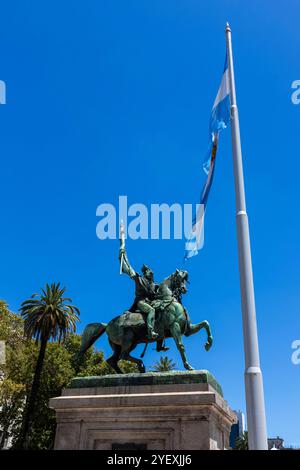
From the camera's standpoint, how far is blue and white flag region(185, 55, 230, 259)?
1054 cm

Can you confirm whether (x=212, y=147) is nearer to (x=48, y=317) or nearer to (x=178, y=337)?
(x=178, y=337)

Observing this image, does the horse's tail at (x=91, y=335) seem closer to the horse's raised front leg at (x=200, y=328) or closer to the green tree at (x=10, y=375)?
the horse's raised front leg at (x=200, y=328)

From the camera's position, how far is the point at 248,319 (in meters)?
7.73

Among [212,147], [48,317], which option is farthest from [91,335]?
[48,317]

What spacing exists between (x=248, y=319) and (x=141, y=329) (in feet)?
15.4

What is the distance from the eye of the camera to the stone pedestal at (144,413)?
31.3ft

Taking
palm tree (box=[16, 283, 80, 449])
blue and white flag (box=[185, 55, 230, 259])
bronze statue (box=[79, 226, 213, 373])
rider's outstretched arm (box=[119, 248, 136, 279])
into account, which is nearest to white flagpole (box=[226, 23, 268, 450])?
blue and white flag (box=[185, 55, 230, 259])

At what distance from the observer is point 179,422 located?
9.61 meters

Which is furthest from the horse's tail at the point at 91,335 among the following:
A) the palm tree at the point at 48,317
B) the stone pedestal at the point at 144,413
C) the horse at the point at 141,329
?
the palm tree at the point at 48,317

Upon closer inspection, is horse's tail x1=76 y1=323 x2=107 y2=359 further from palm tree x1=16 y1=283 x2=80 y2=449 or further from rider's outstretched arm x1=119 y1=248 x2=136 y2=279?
palm tree x1=16 y1=283 x2=80 y2=449

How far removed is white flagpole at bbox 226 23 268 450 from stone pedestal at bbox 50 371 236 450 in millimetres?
2411
